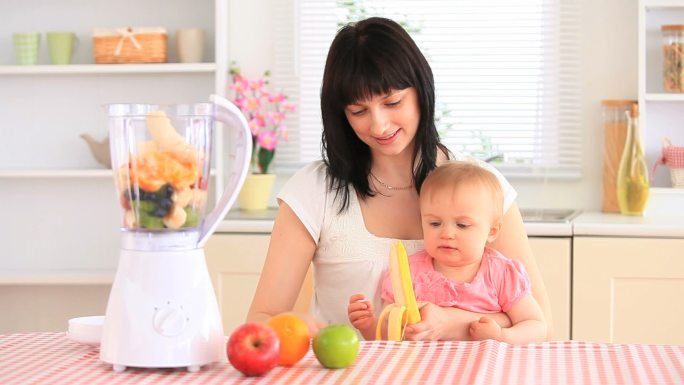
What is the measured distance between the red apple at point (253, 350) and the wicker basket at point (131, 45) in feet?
8.14

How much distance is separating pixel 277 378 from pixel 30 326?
9.66 ft

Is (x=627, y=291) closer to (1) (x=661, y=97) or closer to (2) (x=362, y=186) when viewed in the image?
(1) (x=661, y=97)

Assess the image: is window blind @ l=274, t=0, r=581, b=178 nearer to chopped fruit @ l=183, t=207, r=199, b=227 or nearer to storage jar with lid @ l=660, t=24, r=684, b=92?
storage jar with lid @ l=660, t=24, r=684, b=92

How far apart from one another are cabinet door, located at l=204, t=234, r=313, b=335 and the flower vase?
404 mm

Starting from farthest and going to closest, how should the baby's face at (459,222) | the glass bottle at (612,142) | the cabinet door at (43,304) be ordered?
the cabinet door at (43,304), the glass bottle at (612,142), the baby's face at (459,222)

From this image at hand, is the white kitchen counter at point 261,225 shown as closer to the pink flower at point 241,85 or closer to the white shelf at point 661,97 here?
the pink flower at point 241,85

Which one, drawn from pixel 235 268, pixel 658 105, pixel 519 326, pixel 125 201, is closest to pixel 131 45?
pixel 235 268

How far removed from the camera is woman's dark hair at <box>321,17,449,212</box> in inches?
83.9

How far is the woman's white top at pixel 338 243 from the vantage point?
2.28 meters

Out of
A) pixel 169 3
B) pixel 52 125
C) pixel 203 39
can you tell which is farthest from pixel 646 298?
pixel 52 125

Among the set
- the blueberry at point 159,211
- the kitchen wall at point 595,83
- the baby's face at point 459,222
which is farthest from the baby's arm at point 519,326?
the kitchen wall at point 595,83

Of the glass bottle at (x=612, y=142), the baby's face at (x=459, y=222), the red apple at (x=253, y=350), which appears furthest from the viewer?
the glass bottle at (x=612, y=142)

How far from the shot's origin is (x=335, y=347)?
1.52m

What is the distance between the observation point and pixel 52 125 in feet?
13.5
